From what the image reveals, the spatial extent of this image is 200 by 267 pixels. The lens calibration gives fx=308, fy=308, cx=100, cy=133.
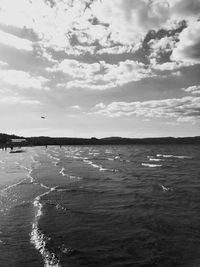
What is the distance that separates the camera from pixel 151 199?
25297 millimetres

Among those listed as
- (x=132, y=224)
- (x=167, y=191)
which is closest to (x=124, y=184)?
(x=167, y=191)

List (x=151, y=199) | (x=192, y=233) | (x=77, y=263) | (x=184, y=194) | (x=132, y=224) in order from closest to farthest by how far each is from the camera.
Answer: (x=77, y=263) < (x=192, y=233) < (x=132, y=224) < (x=151, y=199) < (x=184, y=194)

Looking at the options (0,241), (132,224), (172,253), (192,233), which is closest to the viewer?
(172,253)

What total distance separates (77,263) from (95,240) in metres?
2.88

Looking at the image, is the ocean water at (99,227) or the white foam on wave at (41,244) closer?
the white foam on wave at (41,244)

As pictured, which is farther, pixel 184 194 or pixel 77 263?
pixel 184 194

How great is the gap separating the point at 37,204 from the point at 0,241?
838 centimetres

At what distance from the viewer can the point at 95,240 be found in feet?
49.9

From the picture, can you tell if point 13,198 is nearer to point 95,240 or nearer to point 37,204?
point 37,204

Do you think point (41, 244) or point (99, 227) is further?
point (99, 227)

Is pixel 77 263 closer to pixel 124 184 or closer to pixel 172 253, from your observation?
pixel 172 253

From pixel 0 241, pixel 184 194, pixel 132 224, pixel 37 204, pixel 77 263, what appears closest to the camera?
pixel 77 263

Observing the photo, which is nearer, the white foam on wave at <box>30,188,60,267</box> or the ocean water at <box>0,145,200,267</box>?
the white foam on wave at <box>30,188,60,267</box>

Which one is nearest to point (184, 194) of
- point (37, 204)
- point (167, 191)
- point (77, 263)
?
point (167, 191)
